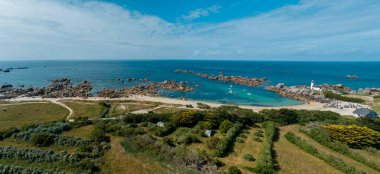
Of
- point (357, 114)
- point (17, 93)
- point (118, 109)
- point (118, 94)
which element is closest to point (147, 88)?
point (118, 94)

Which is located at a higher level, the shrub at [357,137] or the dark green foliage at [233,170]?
the shrub at [357,137]

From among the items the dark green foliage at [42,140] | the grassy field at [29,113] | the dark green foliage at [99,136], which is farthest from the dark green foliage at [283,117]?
the grassy field at [29,113]

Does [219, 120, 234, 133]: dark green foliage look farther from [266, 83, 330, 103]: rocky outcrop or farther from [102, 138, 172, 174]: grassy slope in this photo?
[266, 83, 330, 103]: rocky outcrop

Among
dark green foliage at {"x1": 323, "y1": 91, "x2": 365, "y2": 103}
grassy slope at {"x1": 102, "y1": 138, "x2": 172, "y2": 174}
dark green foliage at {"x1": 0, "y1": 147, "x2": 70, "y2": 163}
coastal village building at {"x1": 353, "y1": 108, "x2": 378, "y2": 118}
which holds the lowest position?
grassy slope at {"x1": 102, "y1": 138, "x2": 172, "y2": 174}

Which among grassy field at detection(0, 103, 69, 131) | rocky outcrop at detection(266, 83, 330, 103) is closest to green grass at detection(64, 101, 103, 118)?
grassy field at detection(0, 103, 69, 131)

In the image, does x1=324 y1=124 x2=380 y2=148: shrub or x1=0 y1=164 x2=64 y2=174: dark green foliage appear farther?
x1=324 y1=124 x2=380 y2=148: shrub

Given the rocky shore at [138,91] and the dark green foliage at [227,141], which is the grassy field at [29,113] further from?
the dark green foliage at [227,141]

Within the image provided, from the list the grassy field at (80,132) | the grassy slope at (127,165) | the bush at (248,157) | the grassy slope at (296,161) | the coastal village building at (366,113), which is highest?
the coastal village building at (366,113)

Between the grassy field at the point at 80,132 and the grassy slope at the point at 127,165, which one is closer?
the grassy slope at the point at 127,165
